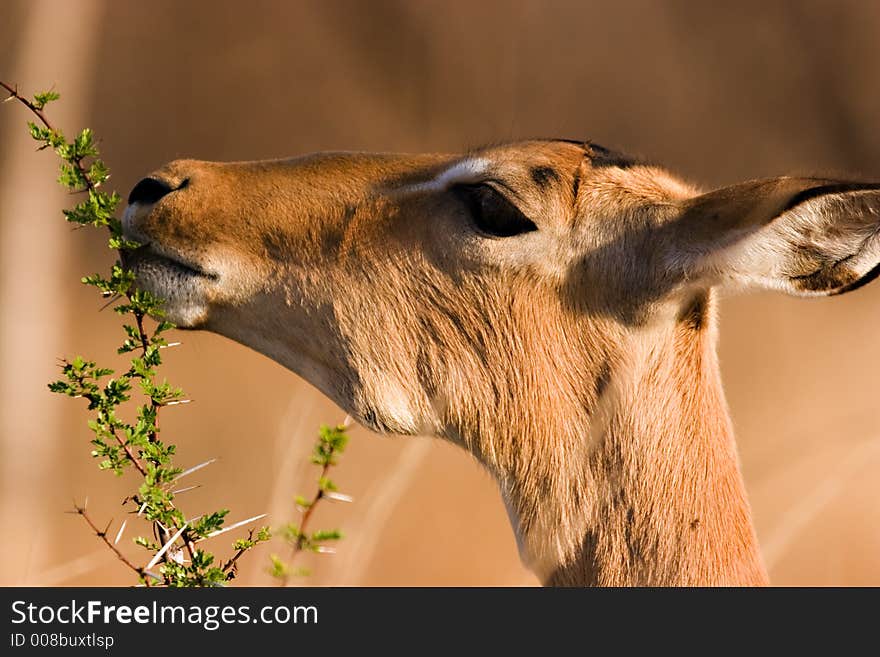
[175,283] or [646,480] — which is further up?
[175,283]

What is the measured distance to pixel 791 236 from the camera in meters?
2.94

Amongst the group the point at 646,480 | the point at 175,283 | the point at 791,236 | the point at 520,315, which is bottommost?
the point at 646,480

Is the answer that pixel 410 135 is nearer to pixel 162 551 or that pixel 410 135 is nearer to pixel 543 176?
pixel 543 176

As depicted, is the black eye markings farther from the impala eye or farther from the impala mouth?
the impala mouth

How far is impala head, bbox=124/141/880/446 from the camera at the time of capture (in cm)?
330

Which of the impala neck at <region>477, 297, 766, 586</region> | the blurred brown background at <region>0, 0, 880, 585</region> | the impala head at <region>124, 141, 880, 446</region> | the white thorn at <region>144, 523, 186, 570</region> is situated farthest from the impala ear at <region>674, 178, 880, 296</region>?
Result: the blurred brown background at <region>0, 0, 880, 585</region>

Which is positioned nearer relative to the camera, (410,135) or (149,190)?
(149,190)

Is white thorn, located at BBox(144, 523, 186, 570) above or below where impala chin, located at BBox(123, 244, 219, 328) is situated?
below

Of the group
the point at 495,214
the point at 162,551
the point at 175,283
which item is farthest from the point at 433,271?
the point at 162,551

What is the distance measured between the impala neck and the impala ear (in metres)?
0.31

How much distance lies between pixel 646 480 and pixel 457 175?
0.96 meters

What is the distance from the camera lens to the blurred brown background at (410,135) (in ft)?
28.1

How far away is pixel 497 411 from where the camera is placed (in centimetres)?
340

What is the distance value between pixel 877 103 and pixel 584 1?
8.57 feet
